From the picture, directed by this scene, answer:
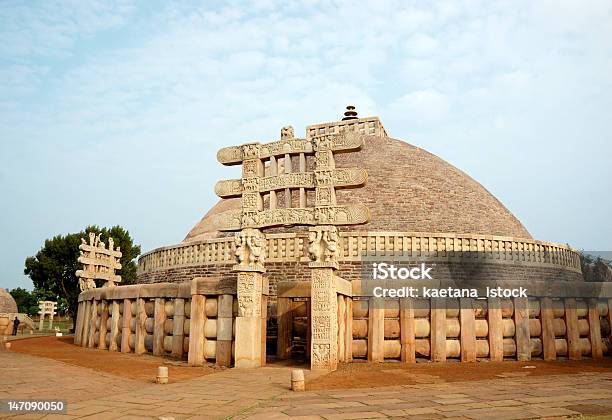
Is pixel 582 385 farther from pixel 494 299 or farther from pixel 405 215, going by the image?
pixel 405 215

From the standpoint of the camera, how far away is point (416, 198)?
875 inches

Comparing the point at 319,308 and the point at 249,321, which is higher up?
the point at 319,308

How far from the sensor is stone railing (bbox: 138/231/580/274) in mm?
17516

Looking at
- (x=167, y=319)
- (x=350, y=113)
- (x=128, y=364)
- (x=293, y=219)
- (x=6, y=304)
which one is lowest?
(x=128, y=364)

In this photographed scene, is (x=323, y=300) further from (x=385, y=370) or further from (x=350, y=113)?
(x=350, y=113)

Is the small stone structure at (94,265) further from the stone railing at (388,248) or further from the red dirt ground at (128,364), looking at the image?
the red dirt ground at (128,364)

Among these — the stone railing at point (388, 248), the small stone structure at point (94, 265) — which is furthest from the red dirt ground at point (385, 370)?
the small stone structure at point (94, 265)

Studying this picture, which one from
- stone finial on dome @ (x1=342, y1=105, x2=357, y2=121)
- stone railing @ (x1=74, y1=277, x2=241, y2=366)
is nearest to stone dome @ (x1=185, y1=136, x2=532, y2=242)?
stone finial on dome @ (x1=342, y1=105, x2=357, y2=121)

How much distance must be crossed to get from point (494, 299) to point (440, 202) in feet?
41.1

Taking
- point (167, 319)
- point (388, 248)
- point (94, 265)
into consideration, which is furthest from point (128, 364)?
point (94, 265)

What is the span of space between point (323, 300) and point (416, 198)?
45.6ft

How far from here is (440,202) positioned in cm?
2245

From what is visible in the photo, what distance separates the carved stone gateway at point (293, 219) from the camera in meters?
9.34

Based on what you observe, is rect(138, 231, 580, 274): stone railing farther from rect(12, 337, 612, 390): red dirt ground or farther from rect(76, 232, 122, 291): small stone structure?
rect(12, 337, 612, 390): red dirt ground
